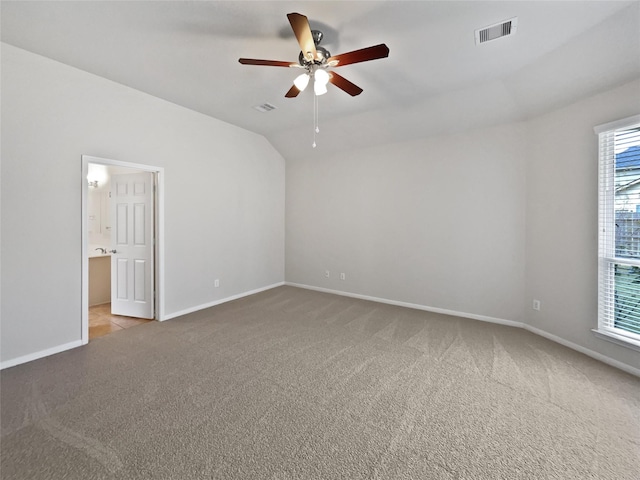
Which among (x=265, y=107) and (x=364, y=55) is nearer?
(x=364, y=55)

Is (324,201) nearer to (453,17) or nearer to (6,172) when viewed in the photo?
(453,17)

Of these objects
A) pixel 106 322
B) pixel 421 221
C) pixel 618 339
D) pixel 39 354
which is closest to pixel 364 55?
pixel 421 221

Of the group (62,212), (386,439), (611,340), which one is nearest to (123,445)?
(386,439)

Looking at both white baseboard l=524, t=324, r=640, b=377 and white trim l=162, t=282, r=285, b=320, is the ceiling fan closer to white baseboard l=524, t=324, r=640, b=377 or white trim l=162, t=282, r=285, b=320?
white trim l=162, t=282, r=285, b=320

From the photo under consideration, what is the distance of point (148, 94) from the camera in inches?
141

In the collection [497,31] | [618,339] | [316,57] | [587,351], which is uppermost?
[497,31]

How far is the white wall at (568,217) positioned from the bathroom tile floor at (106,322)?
5.31 meters

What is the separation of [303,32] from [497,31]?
5.49ft

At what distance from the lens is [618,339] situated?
2605 mm

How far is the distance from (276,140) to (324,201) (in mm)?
1526

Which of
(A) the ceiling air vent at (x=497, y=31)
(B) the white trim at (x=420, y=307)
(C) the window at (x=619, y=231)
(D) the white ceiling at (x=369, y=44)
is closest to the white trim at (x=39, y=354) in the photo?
(D) the white ceiling at (x=369, y=44)

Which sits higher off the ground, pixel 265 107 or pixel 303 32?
pixel 265 107

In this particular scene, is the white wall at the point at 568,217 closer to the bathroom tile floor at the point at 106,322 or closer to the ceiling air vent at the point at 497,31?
the ceiling air vent at the point at 497,31

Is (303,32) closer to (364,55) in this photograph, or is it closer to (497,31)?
(364,55)
